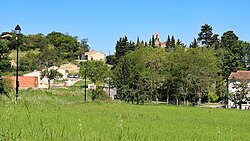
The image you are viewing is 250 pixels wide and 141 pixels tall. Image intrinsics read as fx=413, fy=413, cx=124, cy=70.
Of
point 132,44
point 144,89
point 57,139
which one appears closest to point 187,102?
point 144,89

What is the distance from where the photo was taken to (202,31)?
118 meters

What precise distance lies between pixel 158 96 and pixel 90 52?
86.6 metres

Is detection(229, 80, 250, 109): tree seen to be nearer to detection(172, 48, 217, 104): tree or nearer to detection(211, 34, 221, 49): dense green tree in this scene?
detection(172, 48, 217, 104): tree

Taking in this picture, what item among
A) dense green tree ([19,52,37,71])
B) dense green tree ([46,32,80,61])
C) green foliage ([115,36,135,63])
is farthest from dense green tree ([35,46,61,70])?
green foliage ([115,36,135,63])

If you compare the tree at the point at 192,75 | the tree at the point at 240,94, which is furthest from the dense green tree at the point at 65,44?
the tree at the point at 240,94

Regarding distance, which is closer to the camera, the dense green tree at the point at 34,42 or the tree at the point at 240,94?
the tree at the point at 240,94

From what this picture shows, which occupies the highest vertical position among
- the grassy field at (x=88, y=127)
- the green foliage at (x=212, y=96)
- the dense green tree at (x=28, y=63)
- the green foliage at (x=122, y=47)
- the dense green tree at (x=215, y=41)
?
the dense green tree at (x=215, y=41)

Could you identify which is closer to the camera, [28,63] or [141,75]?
[141,75]

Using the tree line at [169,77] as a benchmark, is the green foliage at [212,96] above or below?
below

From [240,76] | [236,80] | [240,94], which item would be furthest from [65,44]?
[240,94]

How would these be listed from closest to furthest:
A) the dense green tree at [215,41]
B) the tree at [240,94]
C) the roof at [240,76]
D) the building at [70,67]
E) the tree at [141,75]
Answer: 1. the tree at [141,75]
2. the tree at [240,94]
3. the roof at [240,76]
4. the building at [70,67]
5. the dense green tree at [215,41]

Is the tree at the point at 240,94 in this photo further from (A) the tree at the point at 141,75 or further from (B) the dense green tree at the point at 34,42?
(B) the dense green tree at the point at 34,42

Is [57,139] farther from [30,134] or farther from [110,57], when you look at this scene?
[110,57]

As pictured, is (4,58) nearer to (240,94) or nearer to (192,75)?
(192,75)
